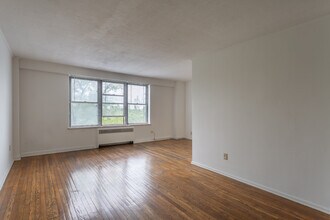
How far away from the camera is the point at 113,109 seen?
6090mm

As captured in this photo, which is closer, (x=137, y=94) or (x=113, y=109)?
(x=113, y=109)

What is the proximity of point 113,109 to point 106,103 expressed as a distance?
0.32 m

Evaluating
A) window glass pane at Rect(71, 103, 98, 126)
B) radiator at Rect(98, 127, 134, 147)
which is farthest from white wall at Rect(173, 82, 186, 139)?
window glass pane at Rect(71, 103, 98, 126)

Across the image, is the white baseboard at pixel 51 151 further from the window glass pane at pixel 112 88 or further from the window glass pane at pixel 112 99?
the window glass pane at pixel 112 88

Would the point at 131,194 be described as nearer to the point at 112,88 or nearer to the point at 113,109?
the point at 113,109

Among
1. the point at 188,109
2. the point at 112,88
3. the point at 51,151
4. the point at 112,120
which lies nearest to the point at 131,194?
the point at 51,151

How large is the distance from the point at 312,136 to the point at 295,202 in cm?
93

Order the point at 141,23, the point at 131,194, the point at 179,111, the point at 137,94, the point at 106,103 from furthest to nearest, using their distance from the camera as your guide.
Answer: the point at 179,111, the point at 137,94, the point at 106,103, the point at 131,194, the point at 141,23

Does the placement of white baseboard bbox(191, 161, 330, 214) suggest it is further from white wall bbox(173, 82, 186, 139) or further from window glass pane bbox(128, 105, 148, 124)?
white wall bbox(173, 82, 186, 139)

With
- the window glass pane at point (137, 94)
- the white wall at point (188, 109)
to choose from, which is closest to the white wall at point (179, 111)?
the white wall at point (188, 109)

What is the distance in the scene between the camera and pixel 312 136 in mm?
2340

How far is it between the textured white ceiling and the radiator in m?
2.76

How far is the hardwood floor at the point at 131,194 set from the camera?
2148 millimetres

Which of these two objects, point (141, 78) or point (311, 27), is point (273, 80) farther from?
point (141, 78)
